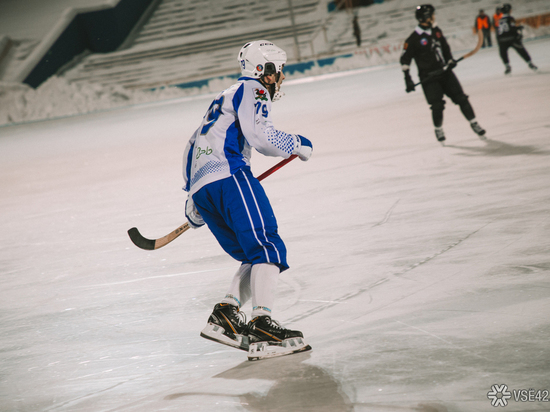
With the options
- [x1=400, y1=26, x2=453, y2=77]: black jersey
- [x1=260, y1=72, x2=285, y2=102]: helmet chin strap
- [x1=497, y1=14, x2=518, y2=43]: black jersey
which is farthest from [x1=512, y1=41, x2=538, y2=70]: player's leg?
[x1=260, y1=72, x2=285, y2=102]: helmet chin strap

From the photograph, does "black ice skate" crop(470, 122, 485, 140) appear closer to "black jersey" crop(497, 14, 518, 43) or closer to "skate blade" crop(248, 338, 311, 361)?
"skate blade" crop(248, 338, 311, 361)

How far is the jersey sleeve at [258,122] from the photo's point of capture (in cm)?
233

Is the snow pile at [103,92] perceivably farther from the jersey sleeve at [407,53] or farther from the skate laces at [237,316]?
the skate laces at [237,316]

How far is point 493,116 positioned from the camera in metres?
7.48

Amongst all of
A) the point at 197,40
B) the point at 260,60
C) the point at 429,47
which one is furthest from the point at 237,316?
the point at 197,40

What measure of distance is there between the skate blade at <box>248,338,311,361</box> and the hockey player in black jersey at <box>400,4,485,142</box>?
4.59 m

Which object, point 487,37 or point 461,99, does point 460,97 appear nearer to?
point 461,99

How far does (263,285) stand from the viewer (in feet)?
7.77

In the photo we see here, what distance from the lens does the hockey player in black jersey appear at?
21.2 ft

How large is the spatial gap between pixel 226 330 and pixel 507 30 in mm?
10861

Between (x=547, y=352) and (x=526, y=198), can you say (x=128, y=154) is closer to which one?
(x=526, y=198)

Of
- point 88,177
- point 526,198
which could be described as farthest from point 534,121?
point 88,177

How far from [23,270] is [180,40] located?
23565mm

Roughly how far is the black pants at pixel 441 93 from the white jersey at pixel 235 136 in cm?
444
